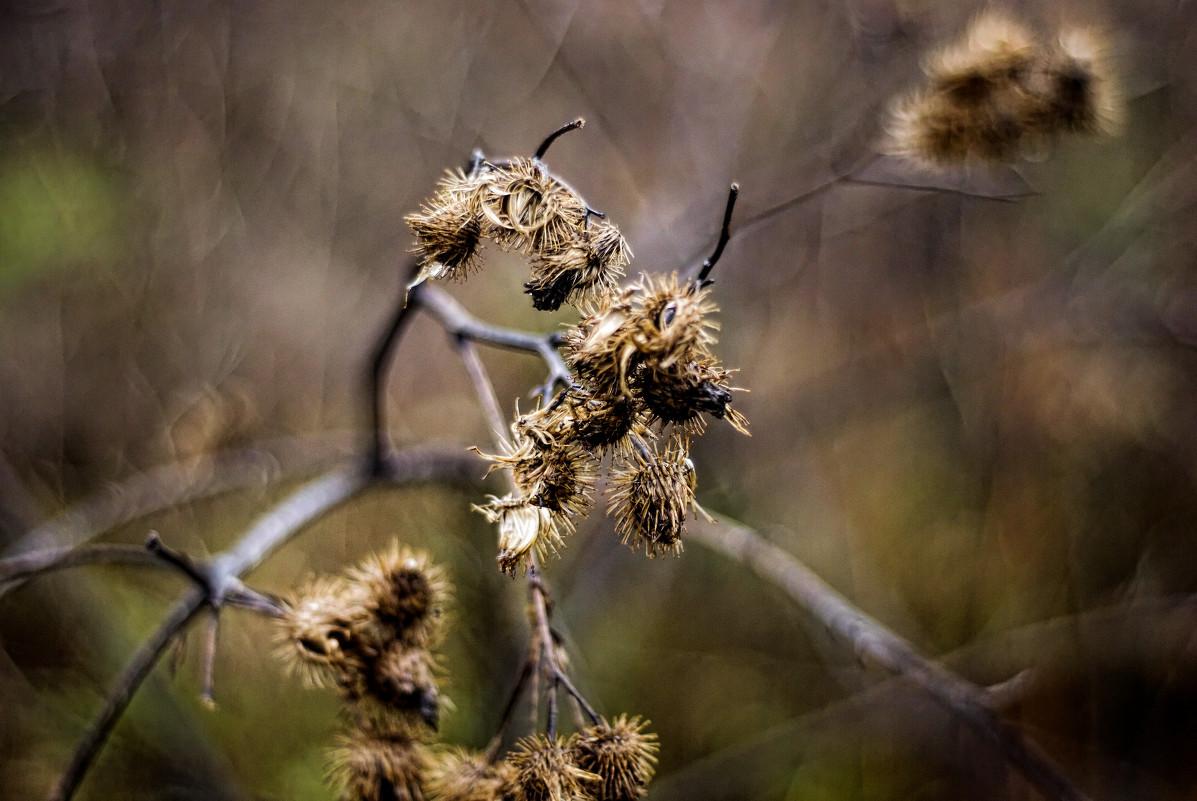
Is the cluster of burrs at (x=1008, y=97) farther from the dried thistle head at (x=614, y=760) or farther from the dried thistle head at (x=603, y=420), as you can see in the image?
the dried thistle head at (x=614, y=760)

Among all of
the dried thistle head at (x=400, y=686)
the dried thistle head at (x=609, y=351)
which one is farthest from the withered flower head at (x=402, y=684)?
the dried thistle head at (x=609, y=351)

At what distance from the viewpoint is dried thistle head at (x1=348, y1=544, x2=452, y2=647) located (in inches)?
40.5

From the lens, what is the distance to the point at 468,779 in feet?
3.30

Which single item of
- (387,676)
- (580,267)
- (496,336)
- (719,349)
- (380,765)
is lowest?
(380,765)

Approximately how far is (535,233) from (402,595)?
600 millimetres

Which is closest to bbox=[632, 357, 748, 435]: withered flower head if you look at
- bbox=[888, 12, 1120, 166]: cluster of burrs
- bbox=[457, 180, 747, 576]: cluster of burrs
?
bbox=[457, 180, 747, 576]: cluster of burrs

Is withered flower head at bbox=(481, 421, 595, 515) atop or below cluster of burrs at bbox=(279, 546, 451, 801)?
atop

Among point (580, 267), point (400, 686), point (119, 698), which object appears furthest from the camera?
point (119, 698)

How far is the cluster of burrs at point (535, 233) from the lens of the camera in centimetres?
84

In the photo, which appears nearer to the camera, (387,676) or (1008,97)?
(387,676)

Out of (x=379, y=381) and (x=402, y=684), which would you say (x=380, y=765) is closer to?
(x=402, y=684)

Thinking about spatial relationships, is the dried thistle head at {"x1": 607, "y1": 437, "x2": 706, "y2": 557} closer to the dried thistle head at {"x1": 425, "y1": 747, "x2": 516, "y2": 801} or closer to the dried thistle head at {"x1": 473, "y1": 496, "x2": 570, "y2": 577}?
the dried thistle head at {"x1": 473, "y1": 496, "x2": 570, "y2": 577}

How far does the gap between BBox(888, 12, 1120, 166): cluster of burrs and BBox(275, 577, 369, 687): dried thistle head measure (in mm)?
1571

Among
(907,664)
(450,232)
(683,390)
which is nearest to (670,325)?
(683,390)
